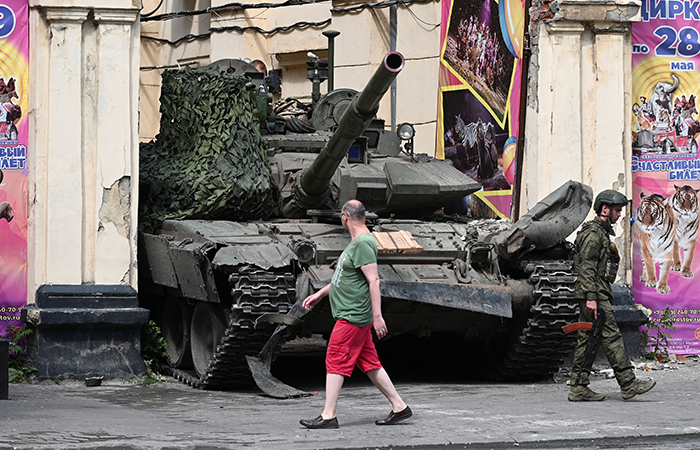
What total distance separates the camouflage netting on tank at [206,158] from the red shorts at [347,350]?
3852 mm

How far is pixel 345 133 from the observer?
385 inches

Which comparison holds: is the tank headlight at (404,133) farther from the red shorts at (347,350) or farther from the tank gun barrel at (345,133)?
the red shorts at (347,350)

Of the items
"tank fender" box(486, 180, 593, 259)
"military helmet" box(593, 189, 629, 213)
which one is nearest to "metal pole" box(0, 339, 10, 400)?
"tank fender" box(486, 180, 593, 259)

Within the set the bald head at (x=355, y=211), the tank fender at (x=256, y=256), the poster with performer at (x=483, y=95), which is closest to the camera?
the bald head at (x=355, y=211)

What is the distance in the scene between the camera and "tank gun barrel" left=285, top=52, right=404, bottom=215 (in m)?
8.68

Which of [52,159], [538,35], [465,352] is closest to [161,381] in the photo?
[52,159]

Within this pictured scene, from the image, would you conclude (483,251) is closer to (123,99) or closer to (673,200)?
(673,200)

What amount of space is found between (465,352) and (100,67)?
472cm

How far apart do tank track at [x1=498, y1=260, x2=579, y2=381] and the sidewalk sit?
29 centimetres

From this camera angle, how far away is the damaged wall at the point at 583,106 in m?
12.3

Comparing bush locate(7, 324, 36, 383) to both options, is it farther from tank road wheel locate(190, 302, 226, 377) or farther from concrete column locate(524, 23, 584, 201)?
concrete column locate(524, 23, 584, 201)

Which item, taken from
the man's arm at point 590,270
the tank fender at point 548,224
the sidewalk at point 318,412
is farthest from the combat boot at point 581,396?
the tank fender at point 548,224

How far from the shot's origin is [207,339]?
10.9m

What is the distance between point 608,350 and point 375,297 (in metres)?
2.40
